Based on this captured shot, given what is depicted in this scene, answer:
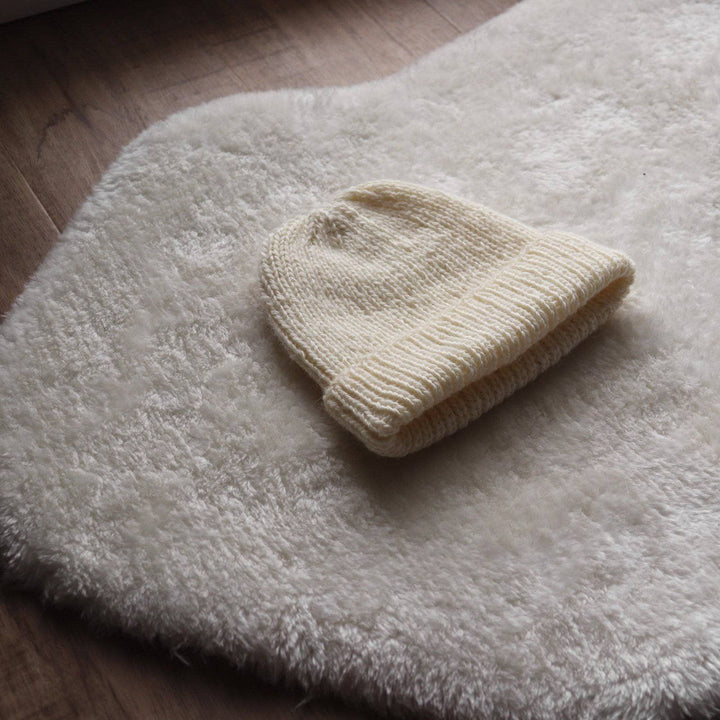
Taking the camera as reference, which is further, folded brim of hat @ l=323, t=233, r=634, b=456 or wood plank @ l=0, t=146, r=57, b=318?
wood plank @ l=0, t=146, r=57, b=318

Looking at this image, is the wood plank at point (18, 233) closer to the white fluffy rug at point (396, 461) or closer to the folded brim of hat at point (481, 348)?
the white fluffy rug at point (396, 461)

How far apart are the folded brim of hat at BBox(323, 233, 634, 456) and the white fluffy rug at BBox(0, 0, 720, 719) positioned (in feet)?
0.11

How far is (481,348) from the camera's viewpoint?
2.71 ft

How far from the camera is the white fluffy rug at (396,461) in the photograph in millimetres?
762

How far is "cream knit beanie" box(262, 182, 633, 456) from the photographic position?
0.83m

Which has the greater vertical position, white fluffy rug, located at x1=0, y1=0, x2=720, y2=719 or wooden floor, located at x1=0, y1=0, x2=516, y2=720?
wooden floor, located at x1=0, y1=0, x2=516, y2=720

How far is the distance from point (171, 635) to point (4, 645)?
6.6 inches

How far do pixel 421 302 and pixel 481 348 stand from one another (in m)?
0.11

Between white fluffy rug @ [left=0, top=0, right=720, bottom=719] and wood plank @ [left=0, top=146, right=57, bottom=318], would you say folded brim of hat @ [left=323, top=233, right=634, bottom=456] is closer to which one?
white fluffy rug @ [left=0, top=0, right=720, bottom=719]

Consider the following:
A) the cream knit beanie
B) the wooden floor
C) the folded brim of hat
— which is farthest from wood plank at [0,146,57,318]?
the folded brim of hat

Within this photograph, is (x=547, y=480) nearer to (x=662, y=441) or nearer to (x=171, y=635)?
(x=662, y=441)

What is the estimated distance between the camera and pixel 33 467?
0.88 meters

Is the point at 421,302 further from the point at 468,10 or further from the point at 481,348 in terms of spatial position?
the point at 468,10

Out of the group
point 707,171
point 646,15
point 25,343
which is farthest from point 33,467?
point 646,15
